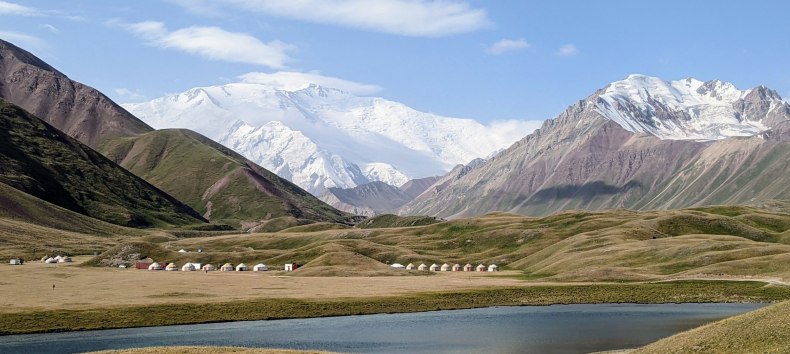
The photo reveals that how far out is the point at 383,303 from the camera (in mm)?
142125

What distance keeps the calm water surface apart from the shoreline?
469 cm

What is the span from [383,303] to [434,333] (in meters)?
37.6

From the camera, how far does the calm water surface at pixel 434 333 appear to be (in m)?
92.9

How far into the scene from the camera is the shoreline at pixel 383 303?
113062 millimetres

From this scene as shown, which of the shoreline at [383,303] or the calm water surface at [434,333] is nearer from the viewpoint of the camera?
the calm water surface at [434,333]

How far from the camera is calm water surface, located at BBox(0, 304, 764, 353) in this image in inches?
3659

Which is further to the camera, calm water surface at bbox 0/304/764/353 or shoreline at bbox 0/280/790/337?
shoreline at bbox 0/280/790/337

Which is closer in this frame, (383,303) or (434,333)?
(434,333)

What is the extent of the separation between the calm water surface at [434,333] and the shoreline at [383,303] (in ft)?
15.4

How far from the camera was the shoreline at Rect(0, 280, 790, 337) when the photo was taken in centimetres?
11306

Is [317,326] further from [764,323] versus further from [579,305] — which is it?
[764,323]

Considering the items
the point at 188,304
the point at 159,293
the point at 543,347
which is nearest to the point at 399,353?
the point at 543,347

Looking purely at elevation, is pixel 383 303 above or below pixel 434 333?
below

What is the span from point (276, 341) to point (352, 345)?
32.3ft
